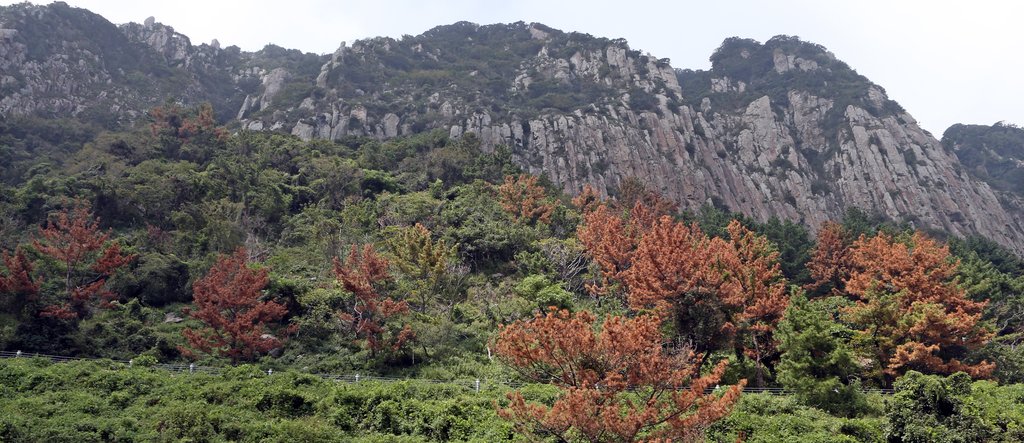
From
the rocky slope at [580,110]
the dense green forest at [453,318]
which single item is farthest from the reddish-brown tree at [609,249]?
the rocky slope at [580,110]

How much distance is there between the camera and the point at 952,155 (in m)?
83.4

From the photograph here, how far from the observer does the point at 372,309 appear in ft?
80.5

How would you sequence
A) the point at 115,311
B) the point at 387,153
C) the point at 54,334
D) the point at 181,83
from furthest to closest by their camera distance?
the point at 181,83 < the point at 387,153 < the point at 115,311 < the point at 54,334

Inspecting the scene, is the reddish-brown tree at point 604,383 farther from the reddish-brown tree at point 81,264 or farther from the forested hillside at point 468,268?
the reddish-brown tree at point 81,264

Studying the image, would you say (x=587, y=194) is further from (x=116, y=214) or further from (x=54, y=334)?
(x=54, y=334)

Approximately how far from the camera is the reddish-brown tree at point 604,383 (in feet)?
42.1

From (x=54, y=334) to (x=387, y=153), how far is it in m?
34.3

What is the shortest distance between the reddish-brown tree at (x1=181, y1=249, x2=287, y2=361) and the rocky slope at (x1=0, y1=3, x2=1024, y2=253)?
44.4 metres

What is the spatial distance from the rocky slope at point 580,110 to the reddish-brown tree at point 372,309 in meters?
43.0

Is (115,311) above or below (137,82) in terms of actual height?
below

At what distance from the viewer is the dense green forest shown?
1466 centimetres

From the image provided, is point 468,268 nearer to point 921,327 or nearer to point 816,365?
point 816,365

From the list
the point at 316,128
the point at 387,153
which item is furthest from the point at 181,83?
the point at 387,153

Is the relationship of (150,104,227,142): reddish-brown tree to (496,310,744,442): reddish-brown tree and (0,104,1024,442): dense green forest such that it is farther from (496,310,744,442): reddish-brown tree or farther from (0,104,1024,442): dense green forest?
(496,310,744,442): reddish-brown tree
